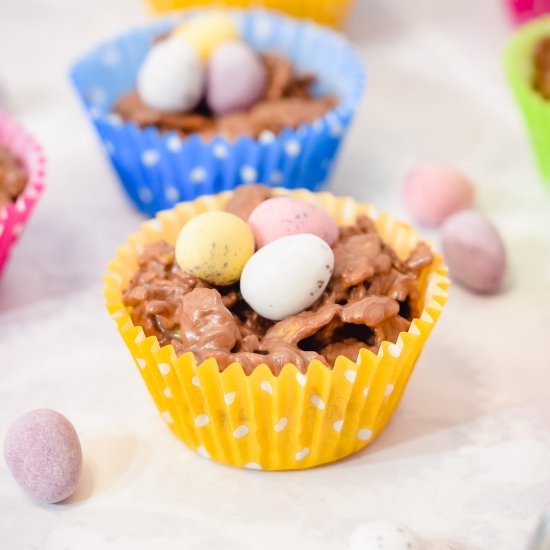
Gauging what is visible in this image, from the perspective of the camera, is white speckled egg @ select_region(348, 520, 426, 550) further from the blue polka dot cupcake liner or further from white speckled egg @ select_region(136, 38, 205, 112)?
white speckled egg @ select_region(136, 38, 205, 112)

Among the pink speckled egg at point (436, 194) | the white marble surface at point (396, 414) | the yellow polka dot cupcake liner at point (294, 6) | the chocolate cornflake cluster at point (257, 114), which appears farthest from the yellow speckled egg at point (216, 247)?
the yellow polka dot cupcake liner at point (294, 6)

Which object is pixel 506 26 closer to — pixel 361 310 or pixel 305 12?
pixel 305 12

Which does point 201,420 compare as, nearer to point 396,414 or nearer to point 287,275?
point 287,275

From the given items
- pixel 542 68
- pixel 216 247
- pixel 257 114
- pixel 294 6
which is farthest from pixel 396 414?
pixel 294 6

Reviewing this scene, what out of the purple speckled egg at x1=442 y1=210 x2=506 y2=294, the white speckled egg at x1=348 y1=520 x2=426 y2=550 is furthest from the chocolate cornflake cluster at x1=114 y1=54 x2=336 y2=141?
the white speckled egg at x1=348 y1=520 x2=426 y2=550

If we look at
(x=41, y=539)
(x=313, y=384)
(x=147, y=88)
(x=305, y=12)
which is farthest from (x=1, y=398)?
(x=305, y=12)

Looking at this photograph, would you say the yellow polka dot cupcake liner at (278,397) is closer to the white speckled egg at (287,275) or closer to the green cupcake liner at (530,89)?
the white speckled egg at (287,275)
